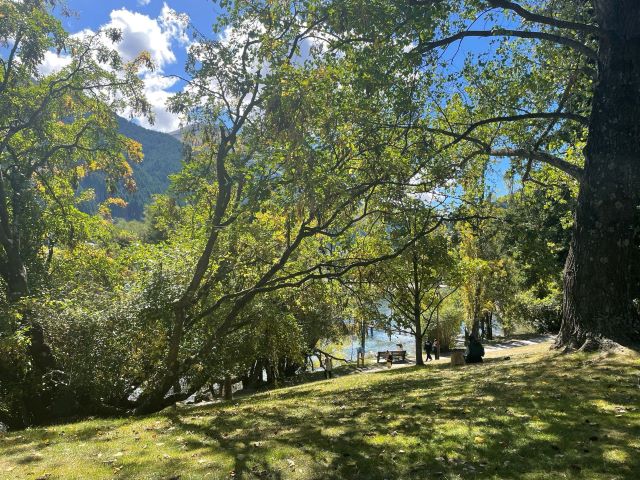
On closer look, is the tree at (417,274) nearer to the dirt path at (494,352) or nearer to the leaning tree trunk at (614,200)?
the dirt path at (494,352)

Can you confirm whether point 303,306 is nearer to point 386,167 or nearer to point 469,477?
point 386,167

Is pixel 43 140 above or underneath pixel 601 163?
above

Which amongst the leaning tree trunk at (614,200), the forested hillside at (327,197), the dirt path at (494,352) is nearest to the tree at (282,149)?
the forested hillside at (327,197)

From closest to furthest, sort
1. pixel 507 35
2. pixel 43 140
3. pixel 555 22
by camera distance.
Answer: pixel 555 22
pixel 507 35
pixel 43 140

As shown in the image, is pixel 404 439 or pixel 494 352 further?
pixel 494 352

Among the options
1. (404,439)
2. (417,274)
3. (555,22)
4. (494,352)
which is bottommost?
(494,352)

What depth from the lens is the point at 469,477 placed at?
4.64 meters

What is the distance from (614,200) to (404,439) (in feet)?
25.4

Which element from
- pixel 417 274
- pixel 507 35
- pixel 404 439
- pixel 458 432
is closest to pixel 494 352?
pixel 417 274

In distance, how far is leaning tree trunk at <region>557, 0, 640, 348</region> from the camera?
1016cm

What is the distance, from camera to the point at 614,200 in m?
10.2

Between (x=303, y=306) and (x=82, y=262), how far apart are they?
11.0 metres

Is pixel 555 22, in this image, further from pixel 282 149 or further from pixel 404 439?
pixel 404 439

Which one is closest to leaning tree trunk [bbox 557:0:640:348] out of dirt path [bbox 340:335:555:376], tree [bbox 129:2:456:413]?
tree [bbox 129:2:456:413]
